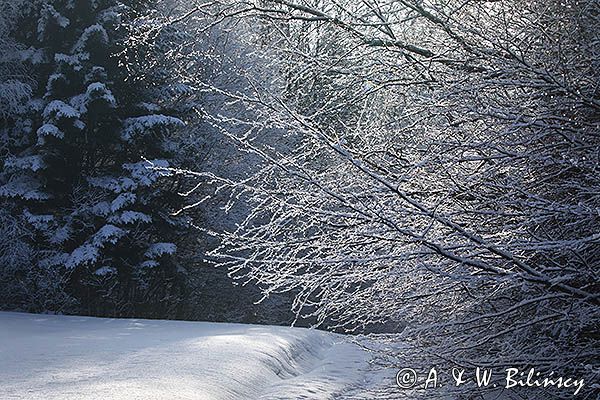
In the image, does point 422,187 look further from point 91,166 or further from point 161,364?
point 91,166

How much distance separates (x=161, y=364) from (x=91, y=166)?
1052cm

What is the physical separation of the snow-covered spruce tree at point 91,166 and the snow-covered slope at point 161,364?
10.7 feet

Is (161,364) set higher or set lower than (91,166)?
lower

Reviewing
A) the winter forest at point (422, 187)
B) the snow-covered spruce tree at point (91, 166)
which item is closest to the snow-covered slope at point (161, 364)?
the winter forest at point (422, 187)

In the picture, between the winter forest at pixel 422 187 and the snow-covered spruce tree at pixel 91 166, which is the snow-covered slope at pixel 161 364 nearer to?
the winter forest at pixel 422 187

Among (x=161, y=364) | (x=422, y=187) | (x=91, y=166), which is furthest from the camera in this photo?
(x=91, y=166)

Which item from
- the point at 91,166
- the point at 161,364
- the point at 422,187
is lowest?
the point at 161,364

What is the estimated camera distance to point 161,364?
22.1ft

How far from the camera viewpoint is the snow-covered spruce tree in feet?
48.6

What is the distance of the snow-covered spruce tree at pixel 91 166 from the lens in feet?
48.6

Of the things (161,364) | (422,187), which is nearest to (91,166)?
(161,364)

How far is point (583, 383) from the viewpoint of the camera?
139 inches

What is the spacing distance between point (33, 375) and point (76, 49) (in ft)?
36.6

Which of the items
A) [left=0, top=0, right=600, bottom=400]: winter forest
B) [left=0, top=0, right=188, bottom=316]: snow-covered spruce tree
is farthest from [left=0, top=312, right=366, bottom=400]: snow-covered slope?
[left=0, top=0, right=188, bottom=316]: snow-covered spruce tree
